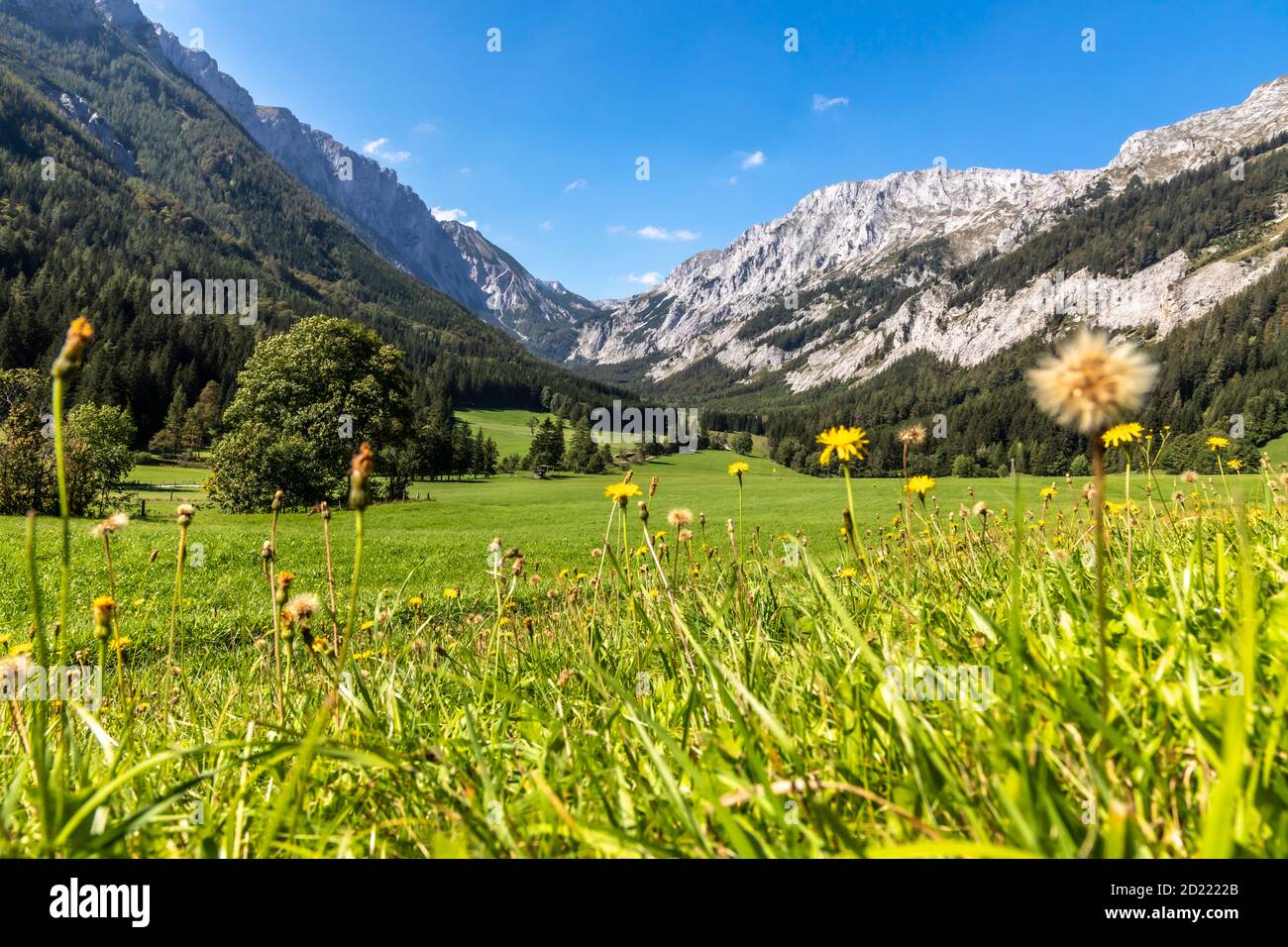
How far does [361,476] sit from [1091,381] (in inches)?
51.9

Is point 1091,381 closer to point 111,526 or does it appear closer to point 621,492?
point 621,492

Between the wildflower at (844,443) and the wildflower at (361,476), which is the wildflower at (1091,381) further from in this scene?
the wildflower at (844,443)

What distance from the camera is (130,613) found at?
32.4ft

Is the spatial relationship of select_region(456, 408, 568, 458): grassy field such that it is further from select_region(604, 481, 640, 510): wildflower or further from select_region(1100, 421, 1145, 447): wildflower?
select_region(1100, 421, 1145, 447): wildflower

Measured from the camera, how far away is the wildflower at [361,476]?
1.09m

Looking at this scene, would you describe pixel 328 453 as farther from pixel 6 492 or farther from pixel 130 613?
pixel 130 613

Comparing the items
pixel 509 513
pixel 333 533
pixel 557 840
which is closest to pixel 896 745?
pixel 557 840

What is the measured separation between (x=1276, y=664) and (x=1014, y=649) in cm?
77

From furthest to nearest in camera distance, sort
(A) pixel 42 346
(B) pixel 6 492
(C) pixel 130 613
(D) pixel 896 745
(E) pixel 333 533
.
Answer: (A) pixel 42 346, (B) pixel 6 492, (E) pixel 333 533, (C) pixel 130 613, (D) pixel 896 745
